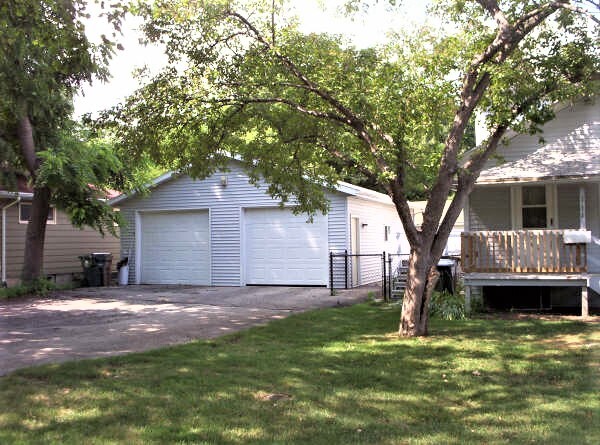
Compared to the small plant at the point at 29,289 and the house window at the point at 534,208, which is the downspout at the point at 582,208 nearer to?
the house window at the point at 534,208

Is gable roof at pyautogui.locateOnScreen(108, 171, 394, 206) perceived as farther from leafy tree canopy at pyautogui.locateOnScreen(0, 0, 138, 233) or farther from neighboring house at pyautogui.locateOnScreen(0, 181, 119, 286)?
neighboring house at pyautogui.locateOnScreen(0, 181, 119, 286)

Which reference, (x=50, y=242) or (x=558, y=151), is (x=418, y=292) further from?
(x=50, y=242)

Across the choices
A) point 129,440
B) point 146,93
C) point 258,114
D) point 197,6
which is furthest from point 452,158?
point 129,440

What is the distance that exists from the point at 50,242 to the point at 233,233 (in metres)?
6.43

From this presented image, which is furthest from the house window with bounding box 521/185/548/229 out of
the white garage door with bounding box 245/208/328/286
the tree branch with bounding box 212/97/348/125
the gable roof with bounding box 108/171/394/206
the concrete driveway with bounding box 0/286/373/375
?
the tree branch with bounding box 212/97/348/125

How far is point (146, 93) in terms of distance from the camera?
30.3ft

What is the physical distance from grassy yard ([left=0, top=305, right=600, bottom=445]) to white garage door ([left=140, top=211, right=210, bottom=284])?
9266 millimetres

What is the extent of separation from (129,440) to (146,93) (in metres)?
6.04

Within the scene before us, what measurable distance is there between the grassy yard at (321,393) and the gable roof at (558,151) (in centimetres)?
413

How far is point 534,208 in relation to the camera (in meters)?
13.3

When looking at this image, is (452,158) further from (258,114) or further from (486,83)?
(258,114)

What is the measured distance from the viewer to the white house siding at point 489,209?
13469 mm

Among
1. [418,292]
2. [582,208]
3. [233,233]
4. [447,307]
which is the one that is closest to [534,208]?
[582,208]

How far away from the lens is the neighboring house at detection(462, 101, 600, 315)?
1147 centimetres
